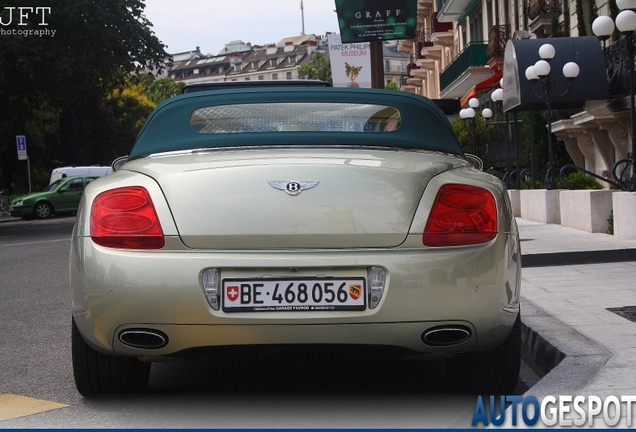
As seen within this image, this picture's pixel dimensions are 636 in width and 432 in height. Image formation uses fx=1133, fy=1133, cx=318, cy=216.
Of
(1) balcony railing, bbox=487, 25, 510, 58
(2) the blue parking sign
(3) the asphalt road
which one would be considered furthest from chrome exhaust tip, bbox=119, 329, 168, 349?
(2) the blue parking sign

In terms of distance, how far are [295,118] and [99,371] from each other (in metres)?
1.47

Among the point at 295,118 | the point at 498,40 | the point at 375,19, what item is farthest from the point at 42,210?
the point at 295,118

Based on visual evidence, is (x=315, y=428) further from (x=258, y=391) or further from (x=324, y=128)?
(x=324, y=128)

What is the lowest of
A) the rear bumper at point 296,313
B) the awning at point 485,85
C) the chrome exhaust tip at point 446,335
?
the chrome exhaust tip at point 446,335

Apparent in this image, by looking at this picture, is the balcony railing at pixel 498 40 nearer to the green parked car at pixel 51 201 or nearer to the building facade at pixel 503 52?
the building facade at pixel 503 52

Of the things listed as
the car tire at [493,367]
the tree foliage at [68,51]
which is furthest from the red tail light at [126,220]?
the tree foliage at [68,51]

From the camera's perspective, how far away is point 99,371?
4871mm

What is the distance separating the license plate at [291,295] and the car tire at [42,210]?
35.8 meters

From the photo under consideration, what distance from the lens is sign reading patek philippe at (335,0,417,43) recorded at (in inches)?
888

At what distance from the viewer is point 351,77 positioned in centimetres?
3975

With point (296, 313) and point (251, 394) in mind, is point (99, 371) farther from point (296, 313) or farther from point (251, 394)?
point (296, 313)

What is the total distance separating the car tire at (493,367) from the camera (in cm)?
481

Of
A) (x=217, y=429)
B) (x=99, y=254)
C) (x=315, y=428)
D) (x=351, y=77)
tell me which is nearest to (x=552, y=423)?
(x=315, y=428)

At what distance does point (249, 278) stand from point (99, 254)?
2.04 ft
